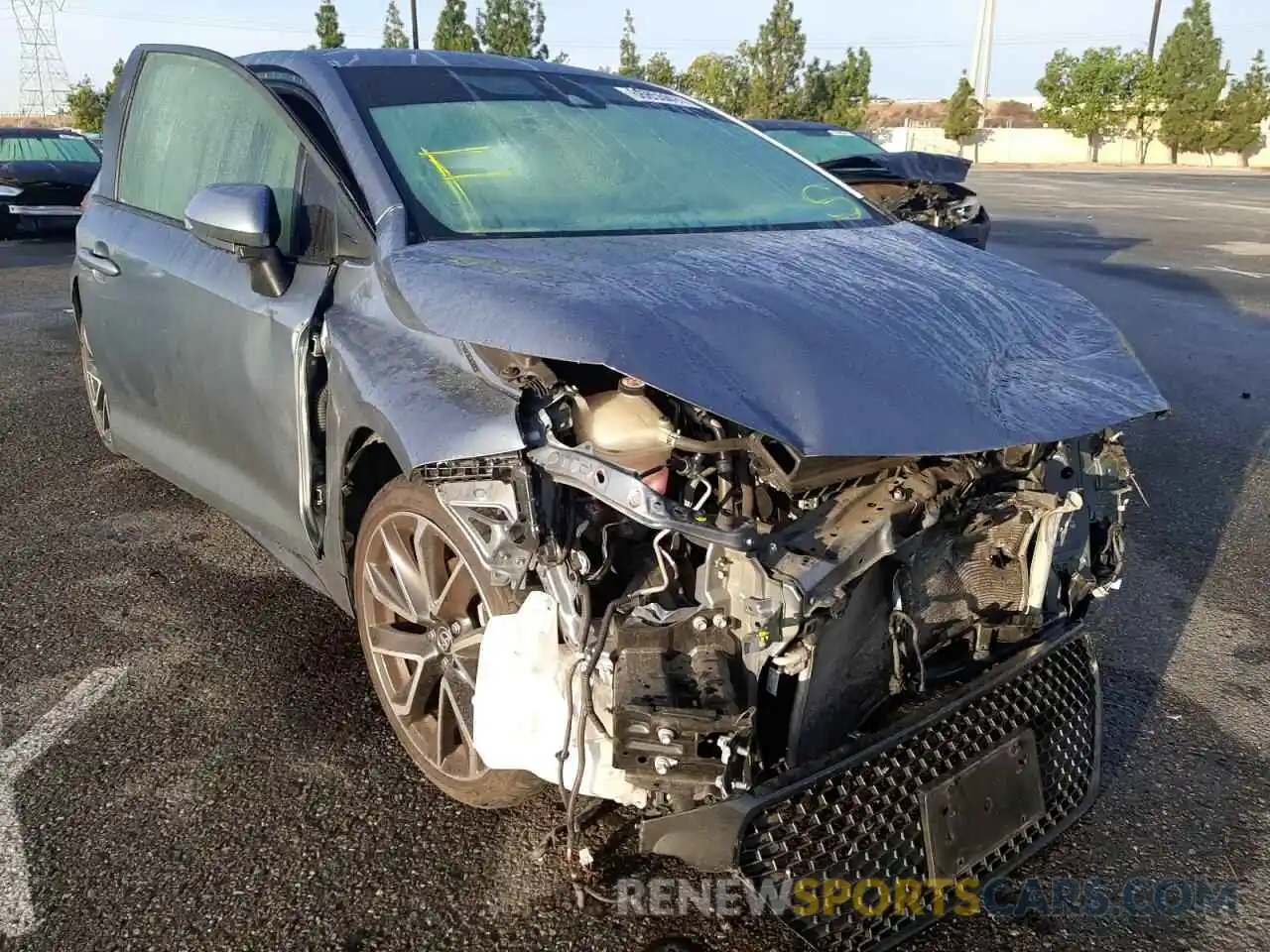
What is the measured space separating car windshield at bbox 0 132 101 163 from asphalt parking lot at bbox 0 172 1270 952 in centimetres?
1089

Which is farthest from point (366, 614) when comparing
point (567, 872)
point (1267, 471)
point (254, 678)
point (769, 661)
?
point (1267, 471)

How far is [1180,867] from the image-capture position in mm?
2395

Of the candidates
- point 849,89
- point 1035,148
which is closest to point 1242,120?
point 1035,148

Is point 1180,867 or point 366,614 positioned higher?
point 366,614

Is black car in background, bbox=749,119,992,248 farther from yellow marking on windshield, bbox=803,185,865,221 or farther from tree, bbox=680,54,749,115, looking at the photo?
tree, bbox=680,54,749,115

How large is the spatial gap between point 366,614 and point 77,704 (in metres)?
0.95

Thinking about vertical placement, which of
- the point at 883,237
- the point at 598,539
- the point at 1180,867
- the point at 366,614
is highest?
the point at 883,237

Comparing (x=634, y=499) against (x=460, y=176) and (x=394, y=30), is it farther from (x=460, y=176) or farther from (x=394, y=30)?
(x=394, y=30)

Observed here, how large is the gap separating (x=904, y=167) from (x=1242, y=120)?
161 feet

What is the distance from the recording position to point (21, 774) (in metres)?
2.64

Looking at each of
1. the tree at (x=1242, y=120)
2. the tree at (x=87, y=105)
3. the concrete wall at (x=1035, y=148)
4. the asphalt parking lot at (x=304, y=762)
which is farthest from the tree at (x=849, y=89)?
the asphalt parking lot at (x=304, y=762)

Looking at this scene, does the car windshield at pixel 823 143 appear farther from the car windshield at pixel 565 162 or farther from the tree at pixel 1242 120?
the tree at pixel 1242 120

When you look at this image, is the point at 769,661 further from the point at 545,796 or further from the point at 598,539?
the point at 545,796

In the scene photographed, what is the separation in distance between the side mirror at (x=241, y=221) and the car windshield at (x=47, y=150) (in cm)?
1299
